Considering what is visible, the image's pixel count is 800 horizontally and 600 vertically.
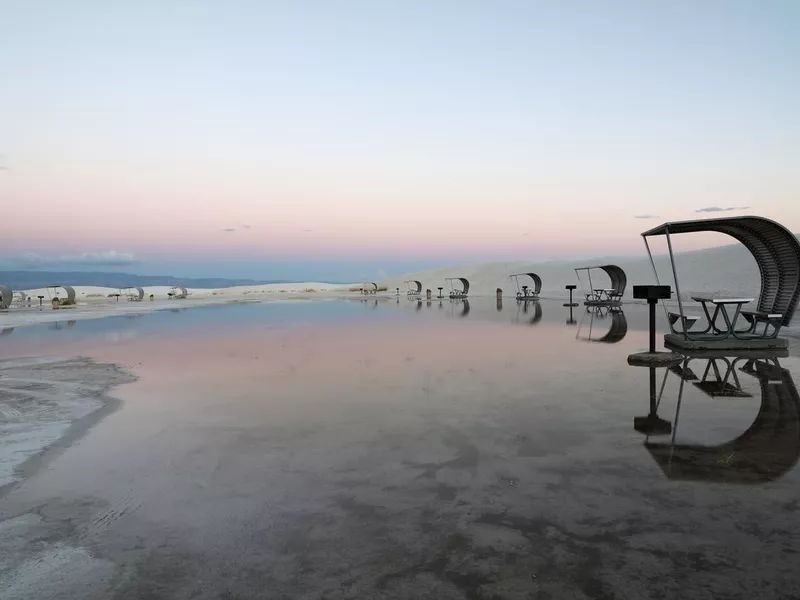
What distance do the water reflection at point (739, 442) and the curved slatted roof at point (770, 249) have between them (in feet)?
12.8

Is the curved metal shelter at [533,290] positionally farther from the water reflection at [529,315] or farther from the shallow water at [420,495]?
the shallow water at [420,495]

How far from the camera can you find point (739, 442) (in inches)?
201

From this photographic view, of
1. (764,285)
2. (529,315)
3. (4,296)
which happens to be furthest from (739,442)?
(4,296)

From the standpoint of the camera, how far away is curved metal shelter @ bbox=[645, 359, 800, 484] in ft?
13.9

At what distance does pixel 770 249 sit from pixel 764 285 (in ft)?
4.04

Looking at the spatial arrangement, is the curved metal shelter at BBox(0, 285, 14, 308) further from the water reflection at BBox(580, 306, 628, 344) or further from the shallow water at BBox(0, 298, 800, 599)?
the water reflection at BBox(580, 306, 628, 344)

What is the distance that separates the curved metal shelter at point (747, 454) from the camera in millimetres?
4230

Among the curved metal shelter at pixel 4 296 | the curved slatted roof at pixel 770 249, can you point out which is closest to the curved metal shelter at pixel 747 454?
the curved slatted roof at pixel 770 249

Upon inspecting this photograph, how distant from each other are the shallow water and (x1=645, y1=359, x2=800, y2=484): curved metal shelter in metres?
0.03

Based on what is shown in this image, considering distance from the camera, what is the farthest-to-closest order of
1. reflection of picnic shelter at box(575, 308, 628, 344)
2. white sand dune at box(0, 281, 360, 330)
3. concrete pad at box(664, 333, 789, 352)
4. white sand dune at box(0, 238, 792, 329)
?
white sand dune at box(0, 238, 792, 329), white sand dune at box(0, 281, 360, 330), reflection of picnic shelter at box(575, 308, 628, 344), concrete pad at box(664, 333, 789, 352)

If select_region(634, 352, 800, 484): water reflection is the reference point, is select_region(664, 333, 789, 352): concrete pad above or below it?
above

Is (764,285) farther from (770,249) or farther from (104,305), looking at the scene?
(104,305)

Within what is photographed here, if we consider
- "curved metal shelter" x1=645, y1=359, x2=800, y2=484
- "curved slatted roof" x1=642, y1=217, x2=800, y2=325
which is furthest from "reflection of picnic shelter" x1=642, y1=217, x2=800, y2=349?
"curved metal shelter" x1=645, y1=359, x2=800, y2=484

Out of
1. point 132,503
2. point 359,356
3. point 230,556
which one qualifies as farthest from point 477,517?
point 359,356
